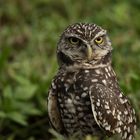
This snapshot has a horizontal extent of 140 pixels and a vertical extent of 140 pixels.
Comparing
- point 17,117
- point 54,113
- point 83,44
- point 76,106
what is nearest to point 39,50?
point 17,117

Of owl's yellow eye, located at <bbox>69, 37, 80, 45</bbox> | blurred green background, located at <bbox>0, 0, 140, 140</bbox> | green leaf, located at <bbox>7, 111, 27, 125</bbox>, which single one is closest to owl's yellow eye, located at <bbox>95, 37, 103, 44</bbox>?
owl's yellow eye, located at <bbox>69, 37, 80, 45</bbox>

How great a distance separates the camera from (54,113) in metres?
7.02

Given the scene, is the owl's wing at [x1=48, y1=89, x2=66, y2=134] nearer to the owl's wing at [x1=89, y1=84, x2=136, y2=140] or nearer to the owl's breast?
the owl's breast

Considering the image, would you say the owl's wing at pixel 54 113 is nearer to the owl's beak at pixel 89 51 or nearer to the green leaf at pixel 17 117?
the owl's beak at pixel 89 51

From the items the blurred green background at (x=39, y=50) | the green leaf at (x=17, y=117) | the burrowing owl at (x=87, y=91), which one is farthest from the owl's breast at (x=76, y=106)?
the green leaf at (x=17, y=117)

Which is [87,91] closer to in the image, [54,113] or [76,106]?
[76,106]

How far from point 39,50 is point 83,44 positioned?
2953 millimetres

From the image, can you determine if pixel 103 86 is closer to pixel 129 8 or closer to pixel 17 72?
pixel 17 72

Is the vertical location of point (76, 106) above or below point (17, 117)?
above

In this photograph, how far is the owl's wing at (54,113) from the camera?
695cm

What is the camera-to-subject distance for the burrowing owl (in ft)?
→ 22.3

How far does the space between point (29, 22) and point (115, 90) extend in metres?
4.39

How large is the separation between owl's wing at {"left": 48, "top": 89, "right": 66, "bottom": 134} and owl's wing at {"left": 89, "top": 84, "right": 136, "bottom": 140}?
0.35 metres

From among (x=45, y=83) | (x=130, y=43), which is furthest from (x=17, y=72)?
(x=130, y=43)
